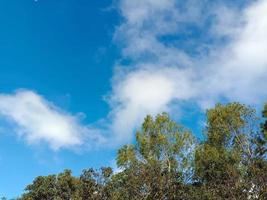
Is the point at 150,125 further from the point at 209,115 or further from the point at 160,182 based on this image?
the point at 160,182

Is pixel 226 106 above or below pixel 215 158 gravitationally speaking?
above

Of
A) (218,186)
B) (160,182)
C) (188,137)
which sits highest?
(188,137)

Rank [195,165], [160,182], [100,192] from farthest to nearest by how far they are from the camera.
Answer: [195,165] → [100,192] → [160,182]

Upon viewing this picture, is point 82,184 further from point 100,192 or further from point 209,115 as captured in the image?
point 209,115

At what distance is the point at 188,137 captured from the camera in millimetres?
63125

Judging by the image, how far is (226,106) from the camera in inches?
2504

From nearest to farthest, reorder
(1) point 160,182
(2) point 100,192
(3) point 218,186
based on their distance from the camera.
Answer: (3) point 218,186 < (1) point 160,182 < (2) point 100,192

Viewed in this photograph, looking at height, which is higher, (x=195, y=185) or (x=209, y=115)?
(x=209, y=115)

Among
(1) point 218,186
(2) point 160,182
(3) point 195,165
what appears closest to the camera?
(1) point 218,186

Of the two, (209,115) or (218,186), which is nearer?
(218,186)

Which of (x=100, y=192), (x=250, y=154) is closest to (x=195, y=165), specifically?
(x=250, y=154)

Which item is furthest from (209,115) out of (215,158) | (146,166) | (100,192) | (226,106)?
(100,192)

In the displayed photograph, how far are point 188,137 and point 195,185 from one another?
20.4ft

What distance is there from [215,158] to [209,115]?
21.6 ft
